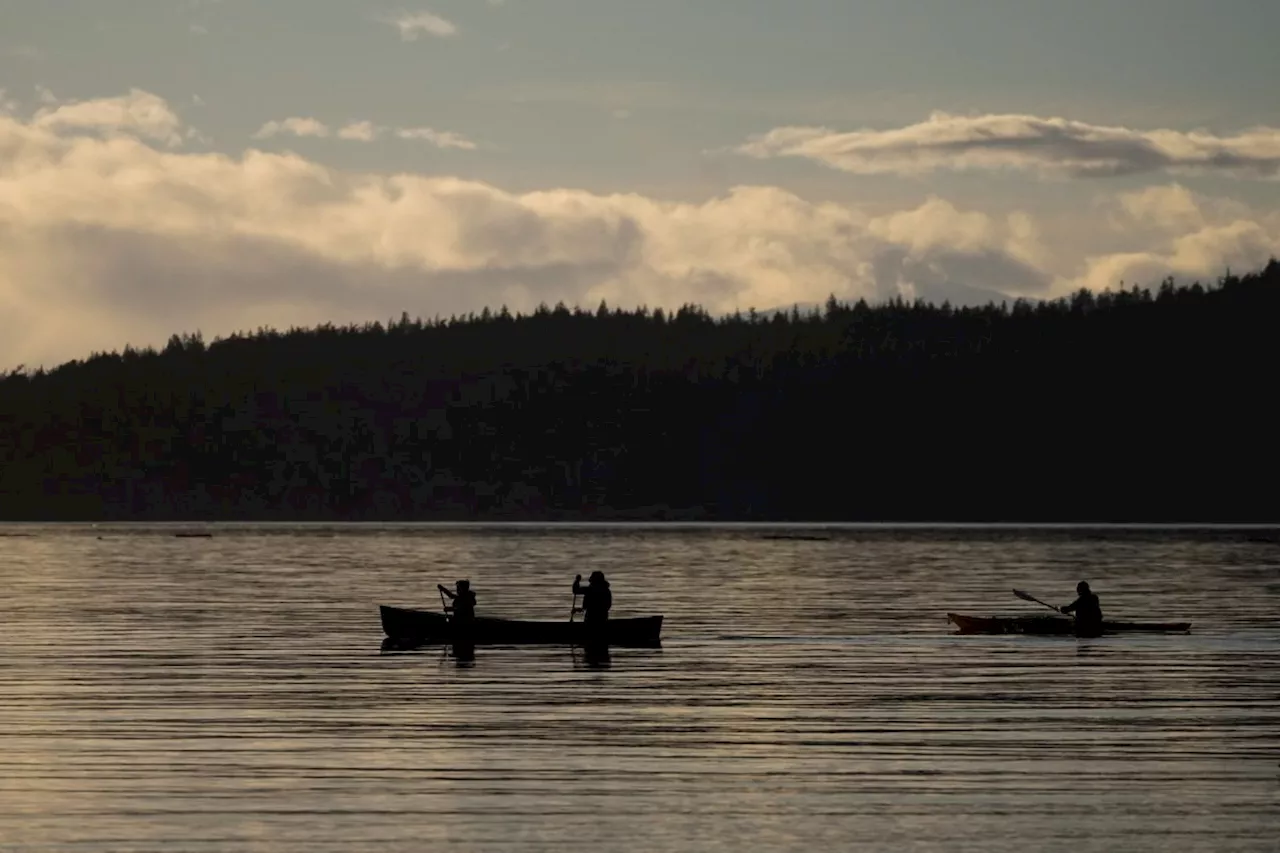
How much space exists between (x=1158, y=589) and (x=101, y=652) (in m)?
60.2

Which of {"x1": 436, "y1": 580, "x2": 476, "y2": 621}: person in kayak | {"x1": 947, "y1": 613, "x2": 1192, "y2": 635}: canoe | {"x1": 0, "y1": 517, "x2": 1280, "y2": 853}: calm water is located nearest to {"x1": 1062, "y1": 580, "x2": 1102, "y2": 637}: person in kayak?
{"x1": 947, "y1": 613, "x2": 1192, "y2": 635}: canoe

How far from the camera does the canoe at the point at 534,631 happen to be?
5738 cm

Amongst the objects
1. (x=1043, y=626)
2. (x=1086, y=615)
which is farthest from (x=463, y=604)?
(x=1086, y=615)

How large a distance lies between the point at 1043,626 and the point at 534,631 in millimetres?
15607

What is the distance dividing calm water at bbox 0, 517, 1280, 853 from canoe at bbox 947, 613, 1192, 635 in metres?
0.42

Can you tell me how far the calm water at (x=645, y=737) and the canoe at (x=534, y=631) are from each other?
0.49 meters

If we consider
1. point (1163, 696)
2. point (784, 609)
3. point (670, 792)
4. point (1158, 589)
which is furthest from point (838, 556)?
point (670, 792)

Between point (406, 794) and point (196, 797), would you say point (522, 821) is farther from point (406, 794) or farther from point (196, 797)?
point (196, 797)

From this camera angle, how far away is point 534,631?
57.7 metres

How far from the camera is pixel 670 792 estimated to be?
30656mm

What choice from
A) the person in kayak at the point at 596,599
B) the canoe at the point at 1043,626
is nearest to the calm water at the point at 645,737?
the canoe at the point at 1043,626

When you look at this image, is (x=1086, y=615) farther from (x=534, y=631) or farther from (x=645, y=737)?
(x=645, y=737)

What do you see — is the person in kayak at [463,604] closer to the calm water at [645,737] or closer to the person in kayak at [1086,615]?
the calm water at [645,737]

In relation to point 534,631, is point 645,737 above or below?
below
